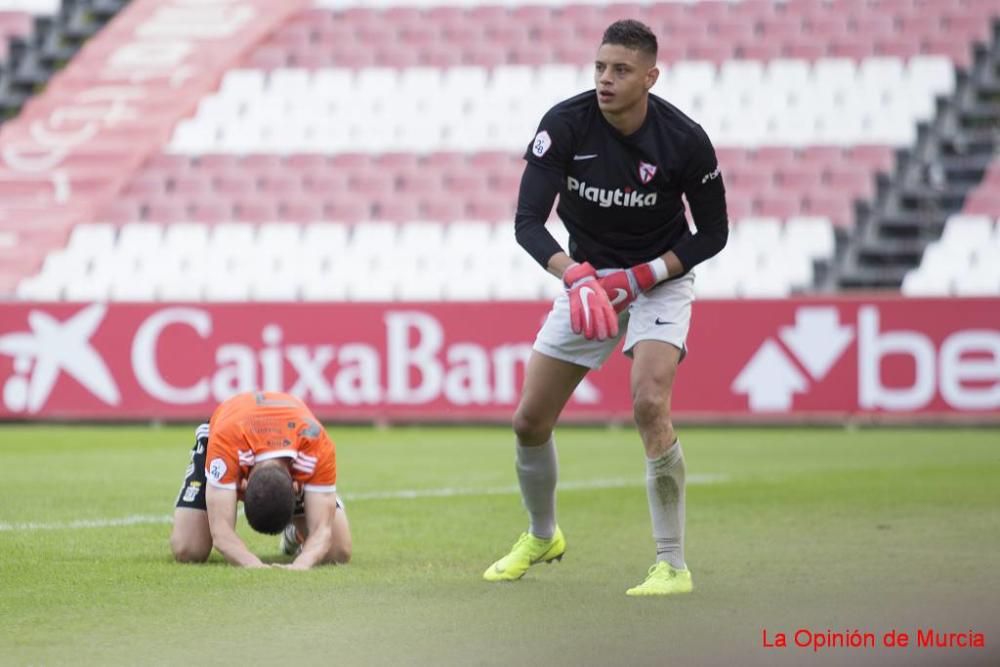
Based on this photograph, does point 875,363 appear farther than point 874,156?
No

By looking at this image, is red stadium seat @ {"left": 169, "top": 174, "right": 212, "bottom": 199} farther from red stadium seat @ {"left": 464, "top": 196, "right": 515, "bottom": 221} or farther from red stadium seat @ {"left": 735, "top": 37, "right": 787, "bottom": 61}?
red stadium seat @ {"left": 735, "top": 37, "right": 787, "bottom": 61}

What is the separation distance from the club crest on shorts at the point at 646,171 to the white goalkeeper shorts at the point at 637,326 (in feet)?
1.60

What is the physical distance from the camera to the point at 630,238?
768 centimetres

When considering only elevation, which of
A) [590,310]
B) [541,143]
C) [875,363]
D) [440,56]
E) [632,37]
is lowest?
[875,363]

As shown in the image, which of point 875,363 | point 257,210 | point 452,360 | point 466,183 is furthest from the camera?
point 257,210

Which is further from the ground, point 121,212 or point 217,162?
point 217,162

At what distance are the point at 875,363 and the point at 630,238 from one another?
11.6 metres

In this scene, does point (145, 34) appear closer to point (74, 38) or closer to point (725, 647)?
point (74, 38)

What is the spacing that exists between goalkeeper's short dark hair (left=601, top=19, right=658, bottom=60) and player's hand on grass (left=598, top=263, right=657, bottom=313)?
0.90 meters

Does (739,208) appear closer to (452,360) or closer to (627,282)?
(452,360)

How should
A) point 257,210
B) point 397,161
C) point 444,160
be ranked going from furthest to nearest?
point 397,161, point 444,160, point 257,210

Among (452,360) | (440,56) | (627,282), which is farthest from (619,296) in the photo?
(440,56)

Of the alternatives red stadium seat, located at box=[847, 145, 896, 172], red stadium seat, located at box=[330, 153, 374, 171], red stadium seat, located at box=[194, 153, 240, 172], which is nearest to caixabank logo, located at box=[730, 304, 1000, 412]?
red stadium seat, located at box=[847, 145, 896, 172]

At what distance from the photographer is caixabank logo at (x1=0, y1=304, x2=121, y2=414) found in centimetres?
2002
